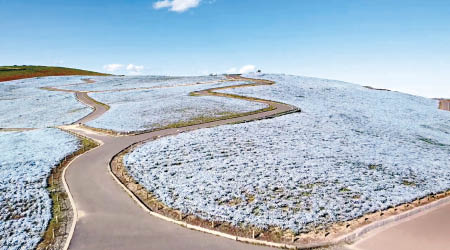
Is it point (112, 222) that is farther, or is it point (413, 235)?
point (112, 222)

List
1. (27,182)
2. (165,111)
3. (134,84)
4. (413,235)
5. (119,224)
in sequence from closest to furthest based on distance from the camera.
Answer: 1. (413,235)
2. (119,224)
3. (27,182)
4. (165,111)
5. (134,84)

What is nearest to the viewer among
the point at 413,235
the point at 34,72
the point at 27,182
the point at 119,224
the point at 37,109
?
the point at 413,235

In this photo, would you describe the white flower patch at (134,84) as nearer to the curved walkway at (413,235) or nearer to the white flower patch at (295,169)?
the white flower patch at (295,169)

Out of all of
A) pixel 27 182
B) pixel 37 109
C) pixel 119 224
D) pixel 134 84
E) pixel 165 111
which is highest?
pixel 134 84

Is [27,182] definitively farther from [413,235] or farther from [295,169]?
[413,235]

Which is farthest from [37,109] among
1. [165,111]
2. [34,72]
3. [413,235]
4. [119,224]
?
[34,72]

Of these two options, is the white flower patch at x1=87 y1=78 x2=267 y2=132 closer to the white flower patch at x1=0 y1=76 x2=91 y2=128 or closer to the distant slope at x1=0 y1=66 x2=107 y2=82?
the white flower patch at x1=0 y1=76 x2=91 y2=128

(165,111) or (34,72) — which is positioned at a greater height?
(34,72)
